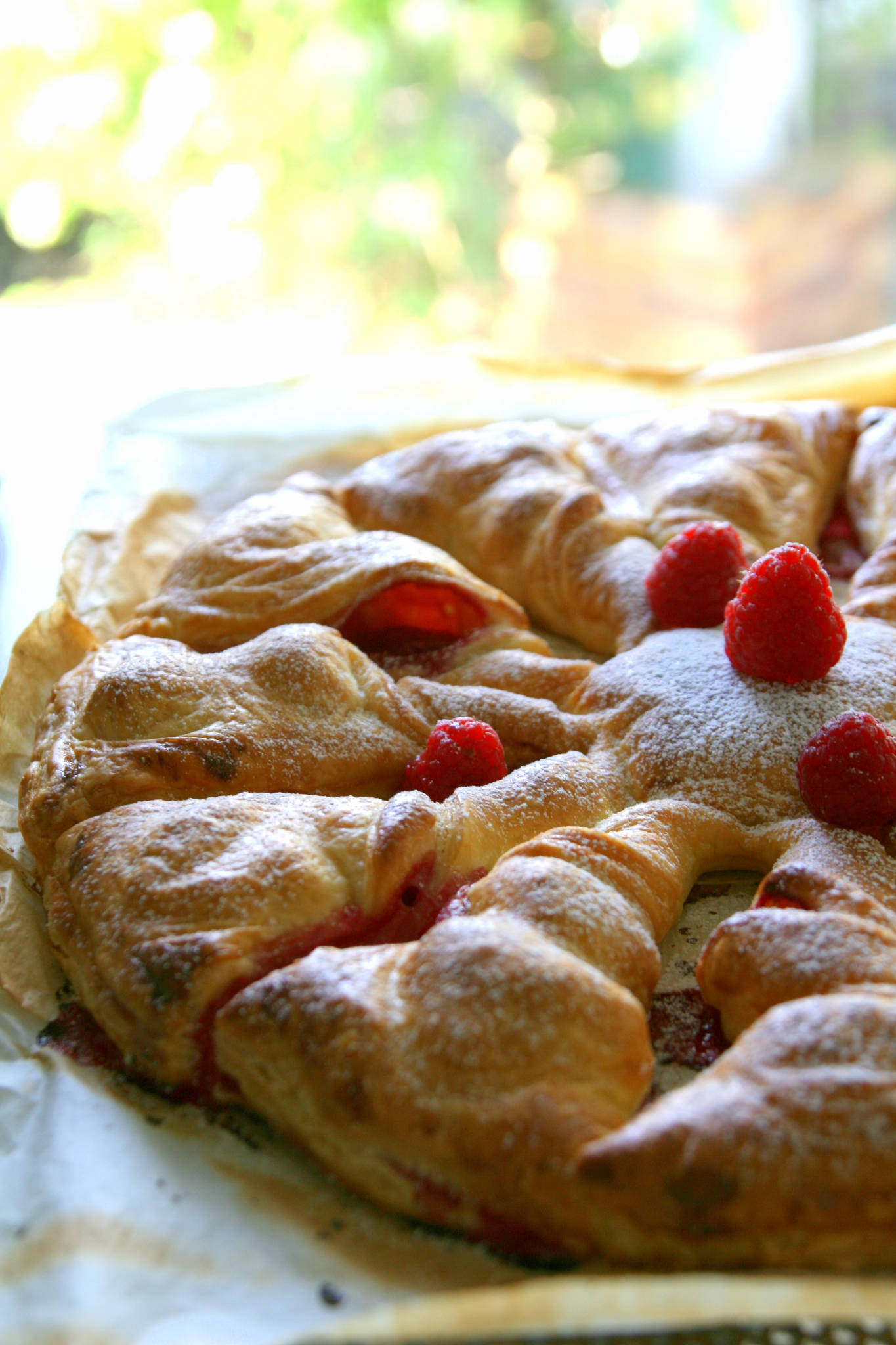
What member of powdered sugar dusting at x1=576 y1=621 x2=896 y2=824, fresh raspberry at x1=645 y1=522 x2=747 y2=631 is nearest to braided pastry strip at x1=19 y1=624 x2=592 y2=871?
powdered sugar dusting at x1=576 y1=621 x2=896 y2=824

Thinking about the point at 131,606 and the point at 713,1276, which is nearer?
the point at 713,1276

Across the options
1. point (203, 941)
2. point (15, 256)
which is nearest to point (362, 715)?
point (203, 941)

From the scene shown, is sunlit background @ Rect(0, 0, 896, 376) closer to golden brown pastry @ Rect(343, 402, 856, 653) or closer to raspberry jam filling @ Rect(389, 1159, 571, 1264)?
golden brown pastry @ Rect(343, 402, 856, 653)

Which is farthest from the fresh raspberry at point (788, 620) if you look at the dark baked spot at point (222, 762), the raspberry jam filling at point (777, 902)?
the dark baked spot at point (222, 762)

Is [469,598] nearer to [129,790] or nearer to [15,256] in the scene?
[129,790]

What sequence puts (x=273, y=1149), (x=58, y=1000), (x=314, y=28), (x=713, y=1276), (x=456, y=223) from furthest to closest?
(x=456, y=223) < (x=314, y=28) < (x=58, y=1000) < (x=273, y=1149) < (x=713, y=1276)

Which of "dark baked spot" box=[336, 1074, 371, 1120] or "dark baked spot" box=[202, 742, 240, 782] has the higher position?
"dark baked spot" box=[202, 742, 240, 782]

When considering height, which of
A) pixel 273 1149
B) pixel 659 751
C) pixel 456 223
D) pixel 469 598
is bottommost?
pixel 273 1149
